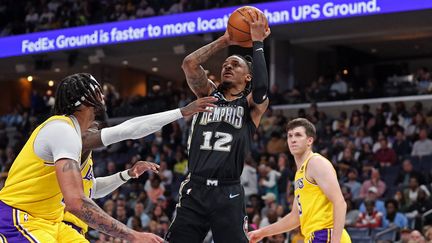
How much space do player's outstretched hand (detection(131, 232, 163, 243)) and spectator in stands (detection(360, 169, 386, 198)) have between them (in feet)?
29.1

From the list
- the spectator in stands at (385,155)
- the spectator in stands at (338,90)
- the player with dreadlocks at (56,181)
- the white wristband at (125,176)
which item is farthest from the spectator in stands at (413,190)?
the player with dreadlocks at (56,181)

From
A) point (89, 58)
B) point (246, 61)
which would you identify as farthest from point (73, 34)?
point (246, 61)

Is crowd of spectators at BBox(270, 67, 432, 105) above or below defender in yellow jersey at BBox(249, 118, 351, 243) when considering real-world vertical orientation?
above

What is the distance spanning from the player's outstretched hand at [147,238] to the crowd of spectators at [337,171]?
21.2 feet

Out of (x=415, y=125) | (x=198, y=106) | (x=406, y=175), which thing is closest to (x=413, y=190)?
(x=406, y=175)

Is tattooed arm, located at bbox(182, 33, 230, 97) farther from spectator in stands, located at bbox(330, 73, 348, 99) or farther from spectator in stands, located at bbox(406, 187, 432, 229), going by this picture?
spectator in stands, located at bbox(330, 73, 348, 99)

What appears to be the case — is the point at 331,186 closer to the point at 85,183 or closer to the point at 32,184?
the point at 85,183

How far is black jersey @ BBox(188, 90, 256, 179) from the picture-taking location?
5.37 m

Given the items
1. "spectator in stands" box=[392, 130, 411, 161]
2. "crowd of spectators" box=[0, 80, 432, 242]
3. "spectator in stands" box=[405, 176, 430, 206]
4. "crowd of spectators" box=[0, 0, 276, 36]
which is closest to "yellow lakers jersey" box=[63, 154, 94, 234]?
"crowd of spectators" box=[0, 80, 432, 242]

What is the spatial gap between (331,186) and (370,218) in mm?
6082

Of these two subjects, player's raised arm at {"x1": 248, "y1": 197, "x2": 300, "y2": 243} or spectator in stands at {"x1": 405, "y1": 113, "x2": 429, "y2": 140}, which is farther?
spectator in stands at {"x1": 405, "y1": 113, "x2": 429, "y2": 140}

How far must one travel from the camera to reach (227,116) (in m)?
5.48

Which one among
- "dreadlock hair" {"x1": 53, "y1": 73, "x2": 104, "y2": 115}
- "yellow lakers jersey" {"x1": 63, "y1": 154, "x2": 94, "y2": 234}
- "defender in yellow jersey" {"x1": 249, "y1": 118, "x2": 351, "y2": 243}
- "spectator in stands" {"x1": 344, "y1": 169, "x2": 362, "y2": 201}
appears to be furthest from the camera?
"spectator in stands" {"x1": 344, "y1": 169, "x2": 362, "y2": 201}

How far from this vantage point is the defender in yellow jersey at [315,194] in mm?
5273
